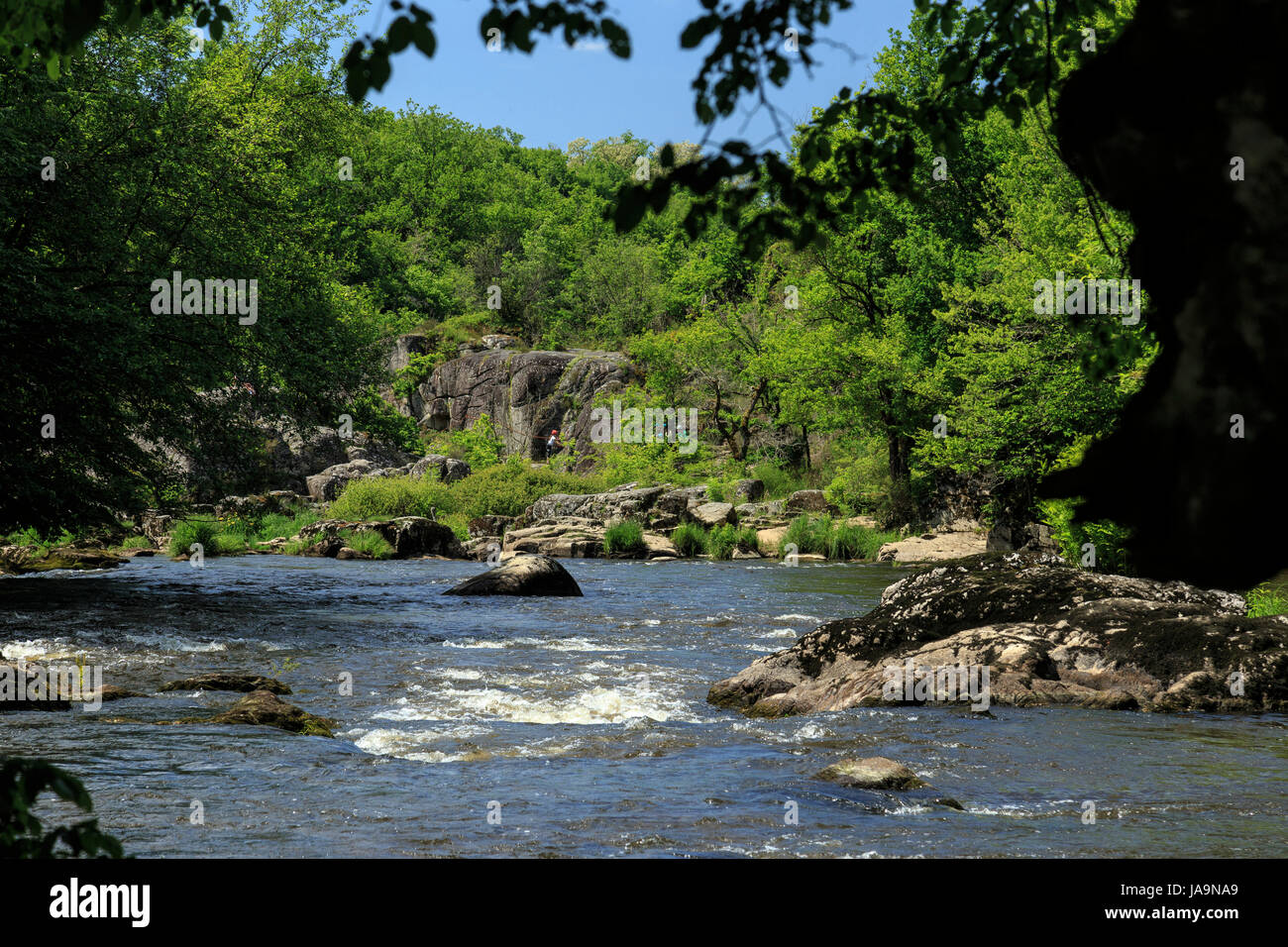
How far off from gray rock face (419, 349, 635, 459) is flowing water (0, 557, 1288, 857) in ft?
142

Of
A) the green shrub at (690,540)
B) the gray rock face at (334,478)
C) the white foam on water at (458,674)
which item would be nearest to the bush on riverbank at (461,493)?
the gray rock face at (334,478)

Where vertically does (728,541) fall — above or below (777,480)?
below

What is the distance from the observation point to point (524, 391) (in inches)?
2442

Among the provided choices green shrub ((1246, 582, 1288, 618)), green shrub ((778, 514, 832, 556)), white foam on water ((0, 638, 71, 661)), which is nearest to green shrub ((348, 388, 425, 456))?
white foam on water ((0, 638, 71, 661))

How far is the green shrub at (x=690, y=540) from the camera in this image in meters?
34.2

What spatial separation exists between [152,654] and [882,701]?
911 centimetres

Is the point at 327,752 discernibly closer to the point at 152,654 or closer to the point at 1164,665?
the point at 152,654

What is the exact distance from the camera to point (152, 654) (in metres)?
13.7

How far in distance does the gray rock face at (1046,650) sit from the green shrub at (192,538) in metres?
23.7

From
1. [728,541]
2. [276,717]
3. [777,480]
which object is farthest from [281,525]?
[276,717]

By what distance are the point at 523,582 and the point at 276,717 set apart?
1305 centimetres

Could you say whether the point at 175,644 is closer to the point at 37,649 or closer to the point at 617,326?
the point at 37,649

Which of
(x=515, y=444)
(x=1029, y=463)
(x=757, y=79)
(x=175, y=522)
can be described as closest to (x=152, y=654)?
(x=757, y=79)
